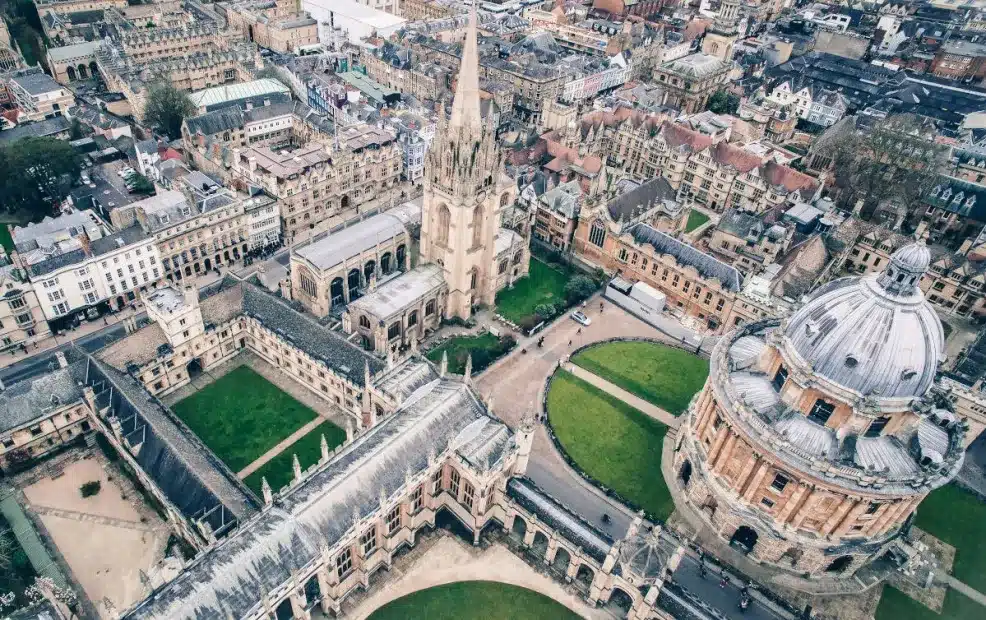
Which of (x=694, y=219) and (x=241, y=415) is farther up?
(x=694, y=219)

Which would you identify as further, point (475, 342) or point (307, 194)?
point (307, 194)

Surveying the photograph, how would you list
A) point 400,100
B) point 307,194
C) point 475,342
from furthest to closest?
point 400,100, point 307,194, point 475,342

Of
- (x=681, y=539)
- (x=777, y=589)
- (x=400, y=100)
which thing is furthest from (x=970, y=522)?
(x=400, y=100)

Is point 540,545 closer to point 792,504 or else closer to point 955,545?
point 792,504

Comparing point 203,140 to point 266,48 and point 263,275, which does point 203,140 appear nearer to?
point 263,275

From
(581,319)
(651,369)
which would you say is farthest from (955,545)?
(581,319)

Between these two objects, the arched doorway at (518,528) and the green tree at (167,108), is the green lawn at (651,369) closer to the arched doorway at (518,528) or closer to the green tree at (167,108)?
the arched doorway at (518,528)
